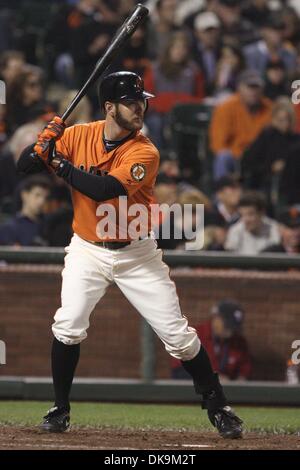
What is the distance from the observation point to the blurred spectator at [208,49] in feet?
42.7

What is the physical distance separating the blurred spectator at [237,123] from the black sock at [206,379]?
5354mm

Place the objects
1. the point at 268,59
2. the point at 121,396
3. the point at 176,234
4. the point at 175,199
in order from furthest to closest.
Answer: the point at 268,59
the point at 175,199
the point at 176,234
the point at 121,396

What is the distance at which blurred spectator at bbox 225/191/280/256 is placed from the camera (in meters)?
9.54

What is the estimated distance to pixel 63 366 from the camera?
20.8ft

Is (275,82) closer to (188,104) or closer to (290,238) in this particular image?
(188,104)

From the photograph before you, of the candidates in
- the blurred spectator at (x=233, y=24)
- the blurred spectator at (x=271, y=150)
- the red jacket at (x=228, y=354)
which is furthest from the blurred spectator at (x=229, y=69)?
the red jacket at (x=228, y=354)

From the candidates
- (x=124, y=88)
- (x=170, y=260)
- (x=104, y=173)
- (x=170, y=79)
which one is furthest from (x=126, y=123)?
(x=170, y=79)

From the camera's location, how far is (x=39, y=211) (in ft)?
30.4

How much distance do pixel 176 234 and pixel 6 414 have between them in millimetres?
2235

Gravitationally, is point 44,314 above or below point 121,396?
above

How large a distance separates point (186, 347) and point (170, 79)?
662 centimetres

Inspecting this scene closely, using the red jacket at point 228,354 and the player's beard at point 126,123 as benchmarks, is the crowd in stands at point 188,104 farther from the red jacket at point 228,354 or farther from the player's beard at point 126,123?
the player's beard at point 126,123

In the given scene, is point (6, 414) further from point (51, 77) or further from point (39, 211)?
point (51, 77)

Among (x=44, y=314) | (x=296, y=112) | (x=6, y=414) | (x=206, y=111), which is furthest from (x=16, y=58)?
(x=6, y=414)
